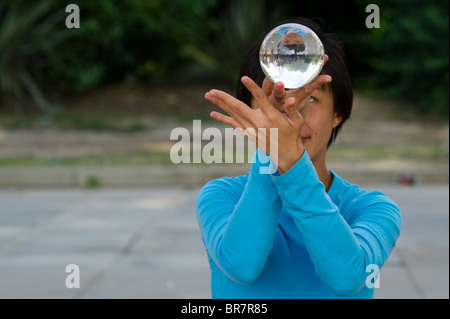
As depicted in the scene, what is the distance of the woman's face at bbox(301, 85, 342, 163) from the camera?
5.72ft

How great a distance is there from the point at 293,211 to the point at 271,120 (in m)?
0.21

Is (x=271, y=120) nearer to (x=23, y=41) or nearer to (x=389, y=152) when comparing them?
(x=389, y=152)

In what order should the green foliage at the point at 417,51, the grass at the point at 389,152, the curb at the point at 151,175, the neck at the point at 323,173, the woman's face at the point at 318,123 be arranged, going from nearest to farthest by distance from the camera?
the woman's face at the point at 318,123 → the neck at the point at 323,173 → the curb at the point at 151,175 → the grass at the point at 389,152 → the green foliage at the point at 417,51

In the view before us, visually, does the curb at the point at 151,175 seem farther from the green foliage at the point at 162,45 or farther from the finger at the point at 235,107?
the finger at the point at 235,107

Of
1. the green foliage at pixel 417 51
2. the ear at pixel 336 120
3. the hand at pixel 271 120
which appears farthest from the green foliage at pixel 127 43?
the hand at pixel 271 120

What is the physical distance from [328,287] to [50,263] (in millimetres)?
Answer: 3875

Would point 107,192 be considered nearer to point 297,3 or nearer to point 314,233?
point 314,233

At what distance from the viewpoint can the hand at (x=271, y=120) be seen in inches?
53.3

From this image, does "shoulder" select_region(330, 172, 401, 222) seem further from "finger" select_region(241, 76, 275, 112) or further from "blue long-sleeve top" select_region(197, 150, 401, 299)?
"finger" select_region(241, 76, 275, 112)

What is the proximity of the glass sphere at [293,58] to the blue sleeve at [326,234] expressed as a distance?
0.53 ft

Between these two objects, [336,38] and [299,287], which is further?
[336,38]

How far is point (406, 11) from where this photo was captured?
14.9 m
